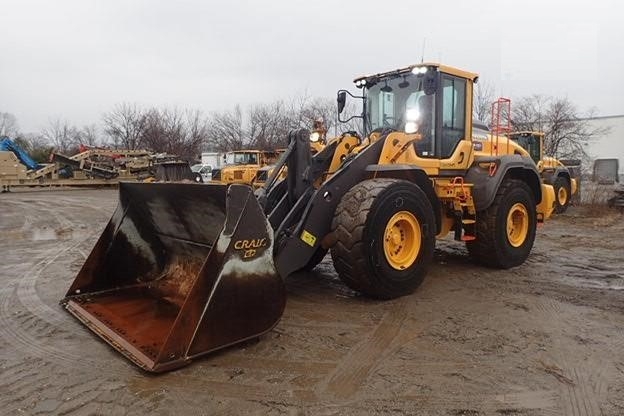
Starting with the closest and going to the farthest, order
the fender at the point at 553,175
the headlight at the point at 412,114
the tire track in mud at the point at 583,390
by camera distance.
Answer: the tire track in mud at the point at 583,390 → the headlight at the point at 412,114 → the fender at the point at 553,175

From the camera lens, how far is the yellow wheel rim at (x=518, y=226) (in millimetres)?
7039

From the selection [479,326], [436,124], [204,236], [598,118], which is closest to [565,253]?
[436,124]

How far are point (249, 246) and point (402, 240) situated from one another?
2116mm

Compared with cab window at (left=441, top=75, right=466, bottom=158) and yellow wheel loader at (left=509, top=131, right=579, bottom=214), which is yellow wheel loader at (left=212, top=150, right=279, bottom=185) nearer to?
yellow wheel loader at (left=509, top=131, right=579, bottom=214)

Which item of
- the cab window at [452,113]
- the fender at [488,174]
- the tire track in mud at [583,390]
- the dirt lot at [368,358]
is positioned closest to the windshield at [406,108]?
the cab window at [452,113]

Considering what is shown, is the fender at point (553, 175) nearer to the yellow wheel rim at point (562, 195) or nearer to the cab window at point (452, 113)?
the yellow wheel rim at point (562, 195)

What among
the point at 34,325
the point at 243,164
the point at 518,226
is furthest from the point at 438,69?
the point at 243,164

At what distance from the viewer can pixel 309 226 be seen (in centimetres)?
475

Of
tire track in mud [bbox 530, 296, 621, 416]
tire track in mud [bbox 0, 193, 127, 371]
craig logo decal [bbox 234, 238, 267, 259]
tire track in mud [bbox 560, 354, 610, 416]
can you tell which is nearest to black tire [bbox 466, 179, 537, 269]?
tire track in mud [bbox 530, 296, 621, 416]

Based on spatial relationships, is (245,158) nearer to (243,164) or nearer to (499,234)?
(243,164)

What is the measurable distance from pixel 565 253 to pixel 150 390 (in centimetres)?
731

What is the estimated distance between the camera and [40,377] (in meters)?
3.32

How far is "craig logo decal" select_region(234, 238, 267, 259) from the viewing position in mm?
3650

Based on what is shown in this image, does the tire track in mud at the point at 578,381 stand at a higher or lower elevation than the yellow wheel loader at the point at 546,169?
lower
